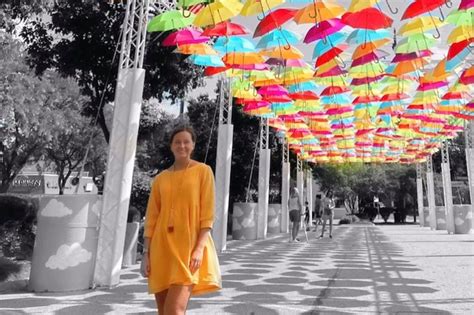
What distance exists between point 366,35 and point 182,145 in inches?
234

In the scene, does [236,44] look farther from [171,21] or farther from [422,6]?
[422,6]

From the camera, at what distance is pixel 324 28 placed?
716 centimetres

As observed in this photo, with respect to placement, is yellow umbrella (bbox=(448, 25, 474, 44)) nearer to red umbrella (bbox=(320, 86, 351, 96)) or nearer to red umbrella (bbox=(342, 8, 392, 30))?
red umbrella (bbox=(342, 8, 392, 30))

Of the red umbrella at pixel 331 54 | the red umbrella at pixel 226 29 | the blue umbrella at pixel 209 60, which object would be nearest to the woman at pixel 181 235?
the red umbrella at pixel 226 29

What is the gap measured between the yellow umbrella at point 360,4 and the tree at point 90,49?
642cm

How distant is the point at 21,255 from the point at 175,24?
7.28m

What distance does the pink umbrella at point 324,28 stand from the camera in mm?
7125

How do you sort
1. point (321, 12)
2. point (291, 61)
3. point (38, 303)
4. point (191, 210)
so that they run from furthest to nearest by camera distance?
point (291, 61) → point (321, 12) → point (38, 303) → point (191, 210)

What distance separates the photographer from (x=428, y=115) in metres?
13.1

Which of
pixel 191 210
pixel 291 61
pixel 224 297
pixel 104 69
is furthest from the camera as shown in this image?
pixel 104 69

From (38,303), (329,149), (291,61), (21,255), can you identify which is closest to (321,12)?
(291,61)

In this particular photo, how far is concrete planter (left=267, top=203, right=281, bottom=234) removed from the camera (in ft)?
71.2

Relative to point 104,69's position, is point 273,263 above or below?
below

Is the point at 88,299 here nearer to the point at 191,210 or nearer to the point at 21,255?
the point at 191,210
